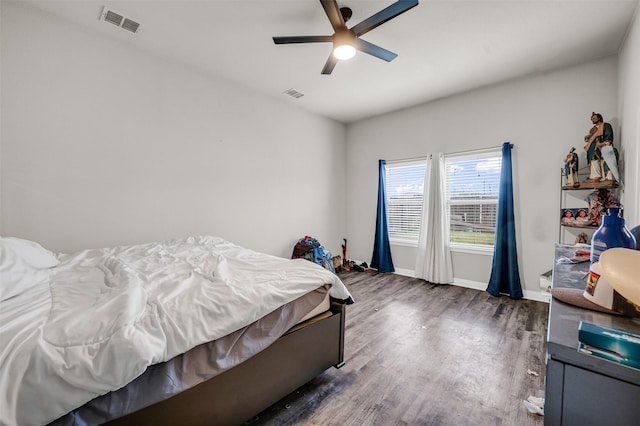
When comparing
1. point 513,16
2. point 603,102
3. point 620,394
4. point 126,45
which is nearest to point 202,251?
point 126,45

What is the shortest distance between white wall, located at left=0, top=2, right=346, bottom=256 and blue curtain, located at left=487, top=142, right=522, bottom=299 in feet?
9.42

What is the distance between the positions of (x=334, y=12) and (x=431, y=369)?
2668 millimetres

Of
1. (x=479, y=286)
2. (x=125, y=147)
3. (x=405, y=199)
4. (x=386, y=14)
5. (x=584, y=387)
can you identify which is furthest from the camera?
(x=405, y=199)

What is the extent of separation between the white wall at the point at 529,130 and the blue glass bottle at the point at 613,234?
8.64 ft

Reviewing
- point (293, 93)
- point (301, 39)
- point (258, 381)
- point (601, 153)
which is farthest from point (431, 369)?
point (293, 93)

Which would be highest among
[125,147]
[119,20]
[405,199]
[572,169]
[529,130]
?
[119,20]

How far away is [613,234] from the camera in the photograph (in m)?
0.99

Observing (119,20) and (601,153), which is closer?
(119,20)

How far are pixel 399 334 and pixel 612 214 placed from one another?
185 cm

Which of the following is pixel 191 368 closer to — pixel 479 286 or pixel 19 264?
pixel 19 264

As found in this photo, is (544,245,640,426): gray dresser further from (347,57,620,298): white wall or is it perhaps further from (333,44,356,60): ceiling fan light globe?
(347,57,620,298): white wall

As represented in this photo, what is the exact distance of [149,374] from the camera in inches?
40.1

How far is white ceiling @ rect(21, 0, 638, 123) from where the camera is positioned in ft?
7.04

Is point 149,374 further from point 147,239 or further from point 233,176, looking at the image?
point 233,176
